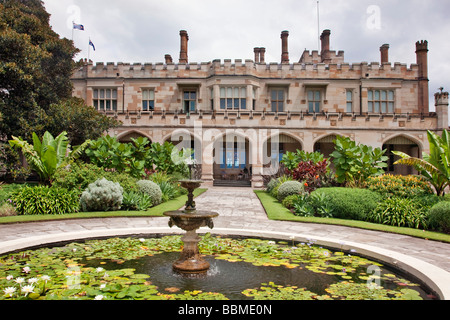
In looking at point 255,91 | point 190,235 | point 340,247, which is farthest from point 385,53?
point 190,235

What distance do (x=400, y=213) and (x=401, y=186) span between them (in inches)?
51.6

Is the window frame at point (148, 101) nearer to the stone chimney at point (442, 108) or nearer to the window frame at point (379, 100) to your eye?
the window frame at point (379, 100)

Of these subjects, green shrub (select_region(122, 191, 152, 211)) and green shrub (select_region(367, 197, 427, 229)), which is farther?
green shrub (select_region(122, 191, 152, 211))

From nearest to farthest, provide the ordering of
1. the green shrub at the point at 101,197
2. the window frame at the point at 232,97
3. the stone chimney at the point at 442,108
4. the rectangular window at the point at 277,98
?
the green shrub at the point at 101,197 < the stone chimney at the point at 442,108 < the window frame at the point at 232,97 < the rectangular window at the point at 277,98

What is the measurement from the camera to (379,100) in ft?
95.6

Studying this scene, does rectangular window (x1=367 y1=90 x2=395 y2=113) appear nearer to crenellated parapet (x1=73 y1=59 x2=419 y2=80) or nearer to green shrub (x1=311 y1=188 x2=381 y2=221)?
crenellated parapet (x1=73 y1=59 x2=419 y2=80)

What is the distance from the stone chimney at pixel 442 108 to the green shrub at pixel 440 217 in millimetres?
18811

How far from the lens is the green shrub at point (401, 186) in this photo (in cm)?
1092

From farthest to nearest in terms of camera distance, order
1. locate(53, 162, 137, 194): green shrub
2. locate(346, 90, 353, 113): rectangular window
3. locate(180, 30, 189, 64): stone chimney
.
A: locate(180, 30, 189, 64): stone chimney
locate(346, 90, 353, 113): rectangular window
locate(53, 162, 137, 194): green shrub

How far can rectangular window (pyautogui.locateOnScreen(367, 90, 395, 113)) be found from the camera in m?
29.1

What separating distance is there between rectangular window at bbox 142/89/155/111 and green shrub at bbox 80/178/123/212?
1851 cm

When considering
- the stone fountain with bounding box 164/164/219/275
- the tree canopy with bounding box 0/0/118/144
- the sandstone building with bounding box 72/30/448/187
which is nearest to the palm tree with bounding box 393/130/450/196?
the stone fountain with bounding box 164/164/219/275

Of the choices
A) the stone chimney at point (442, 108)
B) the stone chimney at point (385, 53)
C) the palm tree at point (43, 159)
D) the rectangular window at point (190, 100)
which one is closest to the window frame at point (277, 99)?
the rectangular window at point (190, 100)
